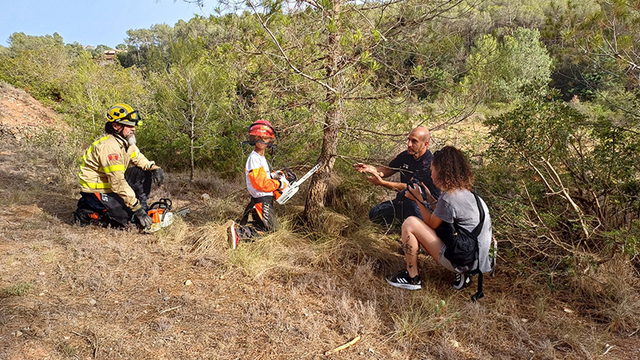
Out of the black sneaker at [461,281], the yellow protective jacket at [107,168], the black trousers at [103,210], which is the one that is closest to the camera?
the black sneaker at [461,281]

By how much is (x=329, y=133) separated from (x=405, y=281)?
172cm

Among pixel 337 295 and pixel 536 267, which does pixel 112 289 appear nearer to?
pixel 337 295

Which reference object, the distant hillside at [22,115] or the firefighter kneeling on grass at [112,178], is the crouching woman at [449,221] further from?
the distant hillside at [22,115]

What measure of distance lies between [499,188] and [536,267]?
880mm

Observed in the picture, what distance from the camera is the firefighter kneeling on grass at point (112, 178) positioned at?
4109 millimetres

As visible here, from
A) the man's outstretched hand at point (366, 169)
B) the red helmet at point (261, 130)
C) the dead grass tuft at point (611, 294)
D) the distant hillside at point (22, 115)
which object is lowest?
the dead grass tuft at point (611, 294)

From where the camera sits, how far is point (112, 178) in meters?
4.09

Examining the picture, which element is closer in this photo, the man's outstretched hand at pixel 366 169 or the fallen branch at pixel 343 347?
the fallen branch at pixel 343 347

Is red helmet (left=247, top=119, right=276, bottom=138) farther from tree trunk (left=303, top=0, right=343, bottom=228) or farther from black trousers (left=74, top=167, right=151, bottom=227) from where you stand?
black trousers (left=74, top=167, right=151, bottom=227)

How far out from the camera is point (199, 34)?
461 centimetres

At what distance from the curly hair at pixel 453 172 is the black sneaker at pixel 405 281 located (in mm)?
837

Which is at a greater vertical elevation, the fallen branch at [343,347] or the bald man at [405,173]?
the bald man at [405,173]

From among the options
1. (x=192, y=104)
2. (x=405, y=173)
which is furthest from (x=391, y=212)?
(x=192, y=104)

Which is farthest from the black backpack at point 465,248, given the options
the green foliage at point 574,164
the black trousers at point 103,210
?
the black trousers at point 103,210
